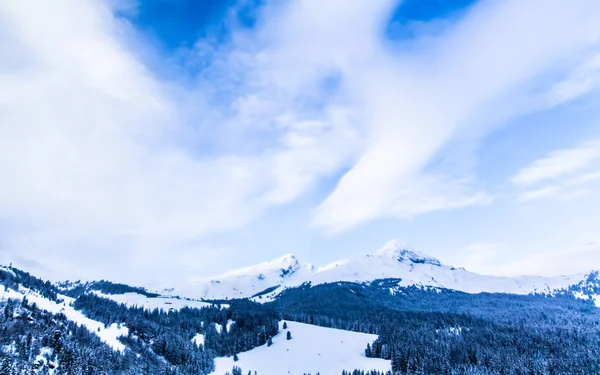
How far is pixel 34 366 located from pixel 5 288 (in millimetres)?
101681

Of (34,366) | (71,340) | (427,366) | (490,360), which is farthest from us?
(490,360)

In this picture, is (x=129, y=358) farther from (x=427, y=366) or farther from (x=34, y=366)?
(x=427, y=366)

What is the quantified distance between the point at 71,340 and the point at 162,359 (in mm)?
54714

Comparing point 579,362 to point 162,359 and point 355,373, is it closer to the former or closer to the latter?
point 355,373

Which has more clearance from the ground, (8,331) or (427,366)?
→ (8,331)

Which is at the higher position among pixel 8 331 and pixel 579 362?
pixel 8 331

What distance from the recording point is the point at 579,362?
181m

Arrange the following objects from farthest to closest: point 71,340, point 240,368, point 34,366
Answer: point 240,368, point 71,340, point 34,366

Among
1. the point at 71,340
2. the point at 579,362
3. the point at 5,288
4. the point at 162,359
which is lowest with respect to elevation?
the point at 579,362

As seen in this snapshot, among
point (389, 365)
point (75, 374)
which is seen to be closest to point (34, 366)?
point (75, 374)

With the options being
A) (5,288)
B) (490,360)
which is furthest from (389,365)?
(5,288)

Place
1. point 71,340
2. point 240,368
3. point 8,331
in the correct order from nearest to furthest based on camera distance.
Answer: point 8,331, point 71,340, point 240,368

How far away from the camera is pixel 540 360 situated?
180m

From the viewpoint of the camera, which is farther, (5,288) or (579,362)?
(5,288)
